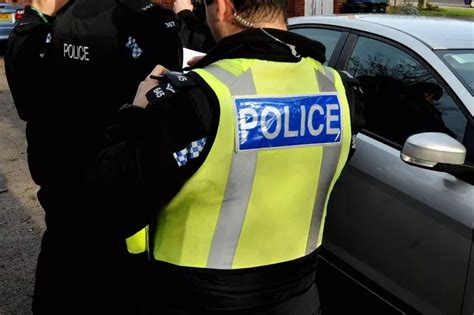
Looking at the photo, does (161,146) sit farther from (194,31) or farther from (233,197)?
(194,31)

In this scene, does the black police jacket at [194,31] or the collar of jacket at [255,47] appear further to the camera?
the black police jacket at [194,31]

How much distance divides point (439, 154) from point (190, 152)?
44.9 inches

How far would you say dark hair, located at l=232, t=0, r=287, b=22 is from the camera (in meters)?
1.28

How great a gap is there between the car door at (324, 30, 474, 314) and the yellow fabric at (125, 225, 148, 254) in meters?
1.21

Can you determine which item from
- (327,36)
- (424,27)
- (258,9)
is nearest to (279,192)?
(258,9)

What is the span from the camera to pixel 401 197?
2244mm

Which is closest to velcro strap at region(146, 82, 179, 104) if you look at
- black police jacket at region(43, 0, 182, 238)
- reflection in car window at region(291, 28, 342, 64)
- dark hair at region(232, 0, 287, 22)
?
dark hair at region(232, 0, 287, 22)

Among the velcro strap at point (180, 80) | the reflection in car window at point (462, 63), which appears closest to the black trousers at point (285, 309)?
the velcro strap at point (180, 80)

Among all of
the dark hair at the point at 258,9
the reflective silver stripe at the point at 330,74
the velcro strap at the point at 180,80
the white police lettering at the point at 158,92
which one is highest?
the dark hair at the point at 258,9

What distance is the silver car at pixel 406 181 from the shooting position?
2.03m

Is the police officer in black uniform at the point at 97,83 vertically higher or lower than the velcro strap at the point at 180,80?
lower

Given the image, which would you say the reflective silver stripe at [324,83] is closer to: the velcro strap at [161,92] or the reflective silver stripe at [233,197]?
the reflective silver stripe at [233,197]

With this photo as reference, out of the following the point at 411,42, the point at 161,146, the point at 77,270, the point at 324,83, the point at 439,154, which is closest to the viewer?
the point at 161,146

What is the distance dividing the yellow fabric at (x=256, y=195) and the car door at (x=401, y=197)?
3.13 feet
